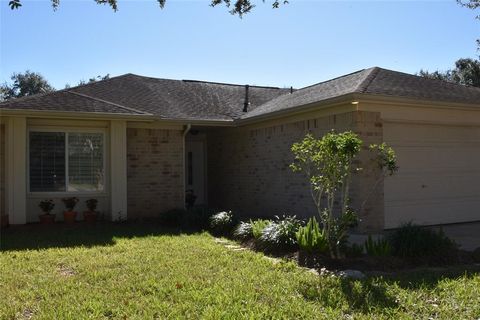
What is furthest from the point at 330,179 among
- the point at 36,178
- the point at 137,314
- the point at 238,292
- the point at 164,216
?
the point at 36,178

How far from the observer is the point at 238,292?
5699 millimetres

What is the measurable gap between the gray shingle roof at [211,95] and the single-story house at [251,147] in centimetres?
6

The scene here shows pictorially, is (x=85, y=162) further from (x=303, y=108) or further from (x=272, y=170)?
(x=303, y=108)

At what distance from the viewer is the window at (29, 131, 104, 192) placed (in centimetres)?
1220

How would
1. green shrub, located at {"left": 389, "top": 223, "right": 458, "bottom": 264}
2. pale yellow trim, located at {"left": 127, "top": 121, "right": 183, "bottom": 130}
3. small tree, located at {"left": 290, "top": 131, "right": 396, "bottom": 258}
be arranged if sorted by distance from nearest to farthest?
1. small tree, located at {"left": 290, "top": 131, "right": 396, "bottom": 258}
2. green shrub, located at {"left": 389, "top": 223, "right": 458, "bottom": 264}
3. pale yellow trim, located at {"left": 127, "top": 121, "right": 183, "bottom": 130}

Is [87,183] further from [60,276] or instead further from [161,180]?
[60,276]

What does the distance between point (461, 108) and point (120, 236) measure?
864cm

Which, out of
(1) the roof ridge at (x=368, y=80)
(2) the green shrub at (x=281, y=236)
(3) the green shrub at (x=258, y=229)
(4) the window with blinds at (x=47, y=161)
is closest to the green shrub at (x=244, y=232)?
(3) the green shrub at (x=258, y=229)

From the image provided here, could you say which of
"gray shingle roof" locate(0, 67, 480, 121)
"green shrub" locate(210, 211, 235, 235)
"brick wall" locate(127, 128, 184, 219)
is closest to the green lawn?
"green shrub" locate(210, 211, 235, 235)

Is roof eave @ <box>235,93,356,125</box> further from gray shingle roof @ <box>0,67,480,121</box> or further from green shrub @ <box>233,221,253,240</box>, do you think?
Result: green shrub @ <box>233,221,253,240</box>

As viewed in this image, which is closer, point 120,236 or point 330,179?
point 330,179

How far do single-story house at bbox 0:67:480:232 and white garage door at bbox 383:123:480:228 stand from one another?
3cm

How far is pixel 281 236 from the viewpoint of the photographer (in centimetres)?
835

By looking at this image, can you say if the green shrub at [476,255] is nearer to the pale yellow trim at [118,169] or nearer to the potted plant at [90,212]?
the pale yellow trim at [118,169]
